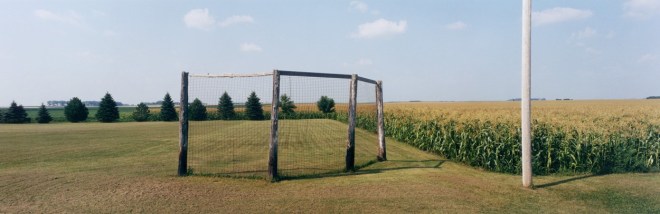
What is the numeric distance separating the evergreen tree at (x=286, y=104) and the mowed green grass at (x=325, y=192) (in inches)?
84.5

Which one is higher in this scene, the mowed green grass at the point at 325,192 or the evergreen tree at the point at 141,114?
the evergreen tree at the point at 141,114

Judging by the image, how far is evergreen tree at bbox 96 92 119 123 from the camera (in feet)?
172

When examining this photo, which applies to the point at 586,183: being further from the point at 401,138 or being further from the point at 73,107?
the point at 73,107

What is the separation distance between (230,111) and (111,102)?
50.4 m

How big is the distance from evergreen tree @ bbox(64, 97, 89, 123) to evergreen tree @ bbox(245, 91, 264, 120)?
52456mm

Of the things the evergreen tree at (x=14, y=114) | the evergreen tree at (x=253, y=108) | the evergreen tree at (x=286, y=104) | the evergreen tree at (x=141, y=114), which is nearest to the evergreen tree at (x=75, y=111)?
the evergreen tree at (x=14, y=114)

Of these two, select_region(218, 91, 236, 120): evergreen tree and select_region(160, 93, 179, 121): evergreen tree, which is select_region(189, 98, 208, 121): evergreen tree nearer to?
select_region(218, 91, 236, 120): evergreen tree

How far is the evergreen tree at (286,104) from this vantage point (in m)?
9.94

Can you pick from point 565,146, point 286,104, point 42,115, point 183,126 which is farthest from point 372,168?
point 42,115

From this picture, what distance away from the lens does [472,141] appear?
1271cm

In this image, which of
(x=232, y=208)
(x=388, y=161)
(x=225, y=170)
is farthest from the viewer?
(x=388, y=161)

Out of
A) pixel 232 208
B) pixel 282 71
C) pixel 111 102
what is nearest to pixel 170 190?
pixel 232 208

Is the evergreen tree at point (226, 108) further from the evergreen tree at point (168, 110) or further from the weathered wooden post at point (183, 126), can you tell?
the evergreen tree at point (168, 110)

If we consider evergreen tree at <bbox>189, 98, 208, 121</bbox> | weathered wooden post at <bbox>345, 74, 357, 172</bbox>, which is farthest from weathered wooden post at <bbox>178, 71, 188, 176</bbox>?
weathered wooden post at <bbox>345, 74, 357, 172</bbox>
